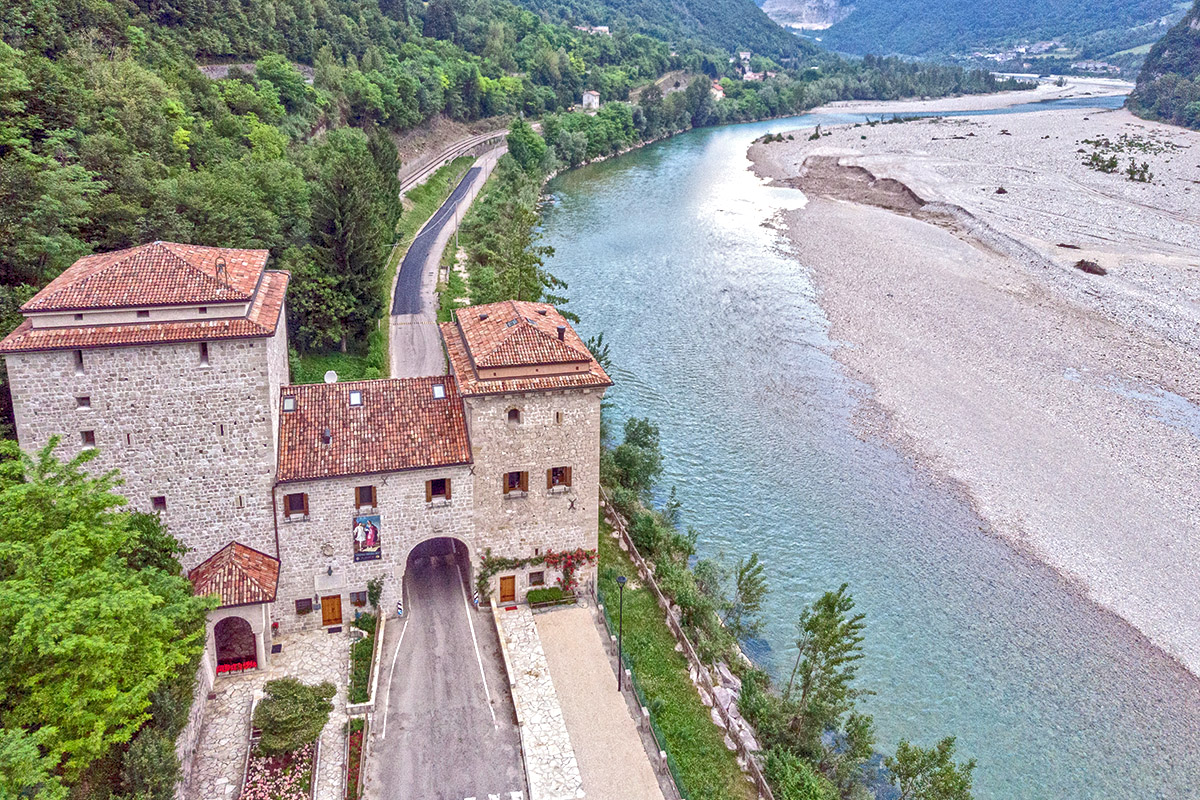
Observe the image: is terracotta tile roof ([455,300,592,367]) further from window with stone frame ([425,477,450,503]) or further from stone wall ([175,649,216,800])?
stone wall ([175,649,216,800])

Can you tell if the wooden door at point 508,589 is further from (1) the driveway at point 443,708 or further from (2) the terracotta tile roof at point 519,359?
(2) the terracotta tile roof at point 519,359

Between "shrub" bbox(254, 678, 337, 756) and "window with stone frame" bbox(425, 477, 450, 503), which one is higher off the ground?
"window with stone frame" bbox(425, 477, 450, 503)

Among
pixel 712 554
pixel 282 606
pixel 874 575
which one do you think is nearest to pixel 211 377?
pixel 282 606

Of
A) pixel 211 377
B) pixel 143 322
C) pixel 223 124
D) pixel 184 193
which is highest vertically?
pixel 223 124

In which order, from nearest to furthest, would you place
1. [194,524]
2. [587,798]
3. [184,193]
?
[587,798], [194,524], [184,193]

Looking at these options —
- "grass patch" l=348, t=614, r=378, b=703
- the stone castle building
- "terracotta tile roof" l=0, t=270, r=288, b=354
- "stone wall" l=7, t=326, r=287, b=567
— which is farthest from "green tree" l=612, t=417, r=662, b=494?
"terracotta tile roof" l=0, t=270, r=288, b=354

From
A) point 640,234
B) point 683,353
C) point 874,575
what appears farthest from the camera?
point 640,234

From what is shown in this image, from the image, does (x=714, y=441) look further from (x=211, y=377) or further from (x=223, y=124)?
(x=223, y=124)

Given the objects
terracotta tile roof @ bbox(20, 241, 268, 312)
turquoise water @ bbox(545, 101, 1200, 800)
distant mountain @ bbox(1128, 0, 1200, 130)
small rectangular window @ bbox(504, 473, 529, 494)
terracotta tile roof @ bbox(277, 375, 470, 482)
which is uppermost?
distant mountain @ bbox(1128, 0, 1200, 130)
